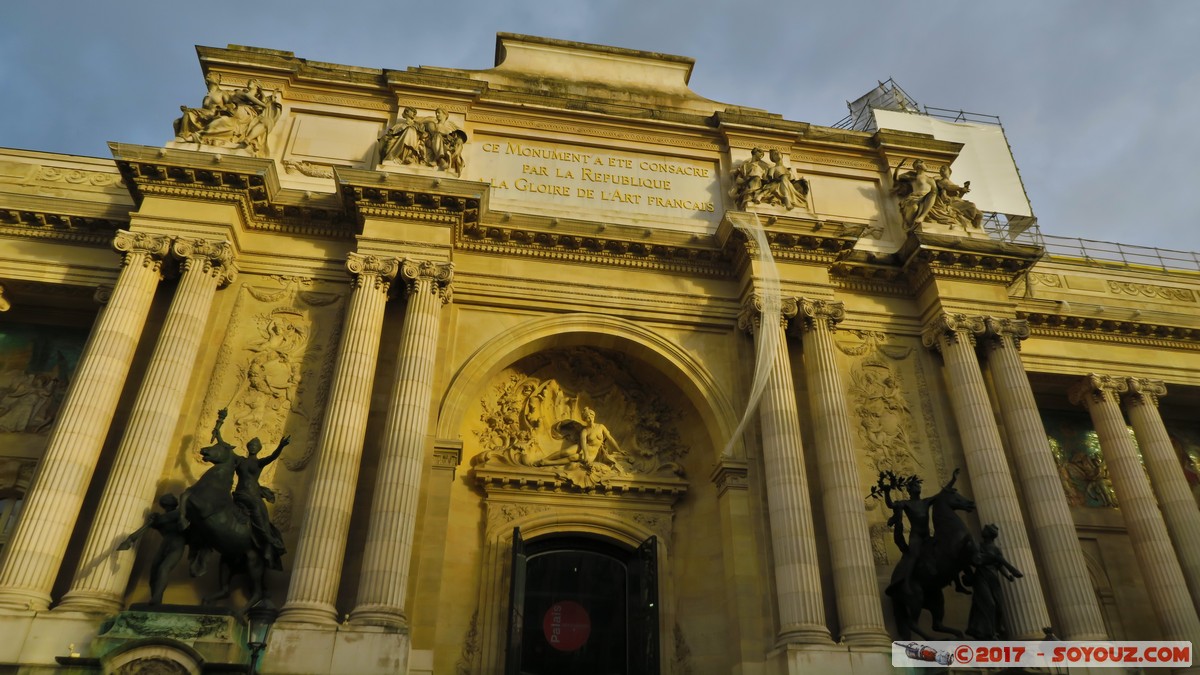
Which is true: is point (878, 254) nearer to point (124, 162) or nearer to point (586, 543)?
point (586, 543)

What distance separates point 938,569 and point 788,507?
259 centimetres

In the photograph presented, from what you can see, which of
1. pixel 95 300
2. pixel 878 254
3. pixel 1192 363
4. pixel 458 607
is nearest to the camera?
pixel 458 607

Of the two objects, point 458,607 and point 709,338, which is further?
point 709,338

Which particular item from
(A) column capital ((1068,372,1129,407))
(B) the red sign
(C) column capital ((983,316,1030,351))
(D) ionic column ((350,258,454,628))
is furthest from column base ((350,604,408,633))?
(A) column capital ((1068,372,1129,407))

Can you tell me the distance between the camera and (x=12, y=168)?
17828 mm

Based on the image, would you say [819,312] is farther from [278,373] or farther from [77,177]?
[77,177]

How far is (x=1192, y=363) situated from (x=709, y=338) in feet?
40.8

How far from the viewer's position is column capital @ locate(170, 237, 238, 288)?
1427 cm

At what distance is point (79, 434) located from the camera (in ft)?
40.3

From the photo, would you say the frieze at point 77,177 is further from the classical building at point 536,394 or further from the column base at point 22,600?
the column base at point 22,600

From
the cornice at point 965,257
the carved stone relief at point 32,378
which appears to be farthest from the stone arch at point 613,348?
the carved stone relief at point 32,378

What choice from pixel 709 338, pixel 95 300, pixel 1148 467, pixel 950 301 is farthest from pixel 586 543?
pixel 1148 467

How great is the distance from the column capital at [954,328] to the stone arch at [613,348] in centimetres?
475

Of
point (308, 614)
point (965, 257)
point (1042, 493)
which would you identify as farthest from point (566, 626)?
point (965, 257)
